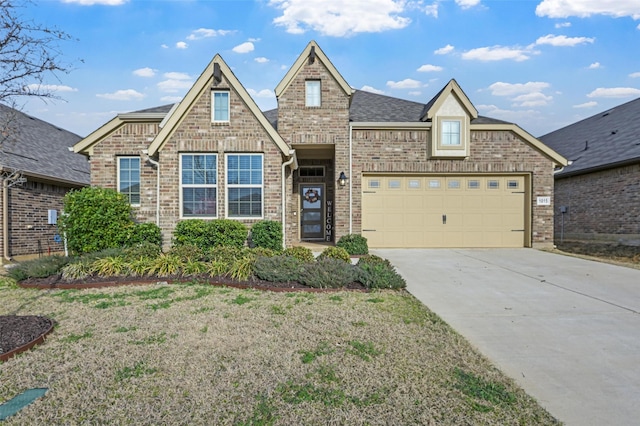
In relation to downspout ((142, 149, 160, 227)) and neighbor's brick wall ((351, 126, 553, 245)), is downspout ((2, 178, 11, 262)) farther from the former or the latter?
neighbor's brick wall ((351, 126, 553, 245))

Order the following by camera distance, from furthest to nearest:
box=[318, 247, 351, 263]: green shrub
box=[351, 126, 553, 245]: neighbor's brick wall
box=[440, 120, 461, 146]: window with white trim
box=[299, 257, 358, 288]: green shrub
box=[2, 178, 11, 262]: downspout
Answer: box=[351, 126, 553, 245]: neighbor's brick wall → box=[440, 120, 461, 146]: window with white trim → box=[2, 178, 11, 262]: downspout → box=[318, 247, 351, 263]: green shrub → box=[299, 257, 358, 288]: green shrub

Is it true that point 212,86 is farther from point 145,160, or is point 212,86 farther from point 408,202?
point 408,202

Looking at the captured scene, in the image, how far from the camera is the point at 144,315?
490cm

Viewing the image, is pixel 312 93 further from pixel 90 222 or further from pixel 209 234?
pixel 90 222

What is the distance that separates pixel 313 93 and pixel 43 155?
→ 10.3 m

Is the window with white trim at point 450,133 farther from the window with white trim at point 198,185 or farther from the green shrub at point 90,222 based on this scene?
the green shrub at point 90,222

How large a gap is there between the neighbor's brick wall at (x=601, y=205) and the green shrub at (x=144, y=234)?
54.0 feet

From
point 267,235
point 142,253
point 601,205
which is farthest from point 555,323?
point 601,205

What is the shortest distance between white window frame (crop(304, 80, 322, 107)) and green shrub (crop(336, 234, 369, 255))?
15.4ft

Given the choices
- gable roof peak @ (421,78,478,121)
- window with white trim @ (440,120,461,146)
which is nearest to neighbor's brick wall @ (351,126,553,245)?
window with white trim @ (440,120,461,146)

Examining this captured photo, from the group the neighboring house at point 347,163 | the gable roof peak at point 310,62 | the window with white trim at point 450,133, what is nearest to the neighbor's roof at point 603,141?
the neighboring house at point 347,163

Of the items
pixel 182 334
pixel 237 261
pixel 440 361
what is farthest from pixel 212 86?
pixel 440 361

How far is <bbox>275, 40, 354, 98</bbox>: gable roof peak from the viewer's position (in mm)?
11531

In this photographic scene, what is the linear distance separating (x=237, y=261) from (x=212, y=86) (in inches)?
228
